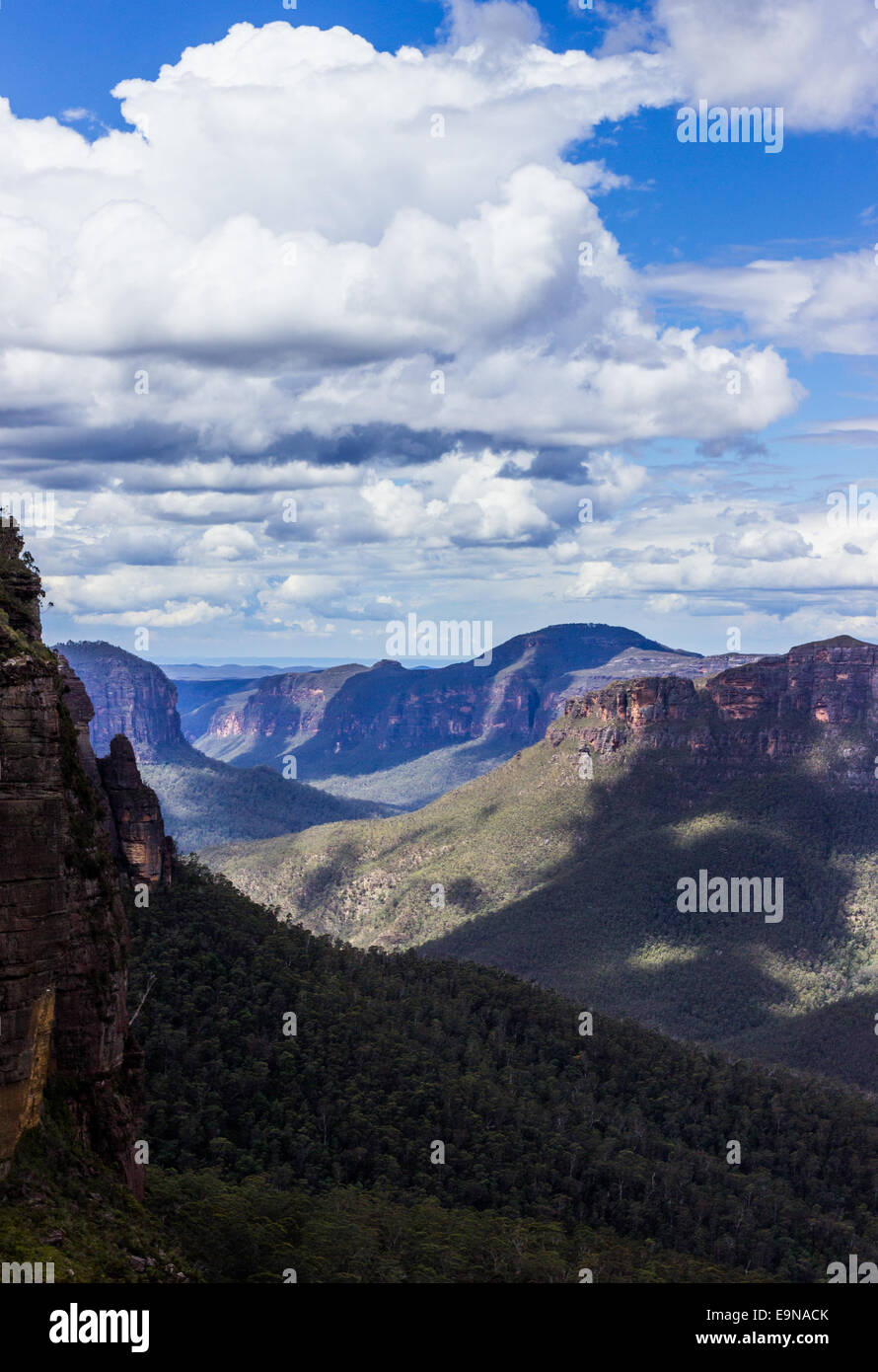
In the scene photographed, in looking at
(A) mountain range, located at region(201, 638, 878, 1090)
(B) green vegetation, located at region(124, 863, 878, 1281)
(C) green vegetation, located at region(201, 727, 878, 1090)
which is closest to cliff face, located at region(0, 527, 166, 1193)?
(B) green vegetation, located at region(124, 863, 878, 1281)

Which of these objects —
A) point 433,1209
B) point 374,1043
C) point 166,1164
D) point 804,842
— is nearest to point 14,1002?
point 166,1164

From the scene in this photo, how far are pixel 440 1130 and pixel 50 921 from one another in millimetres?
41370

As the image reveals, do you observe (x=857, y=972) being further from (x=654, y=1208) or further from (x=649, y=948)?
(x=654, y=1208)

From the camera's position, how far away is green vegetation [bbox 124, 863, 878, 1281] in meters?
48.3

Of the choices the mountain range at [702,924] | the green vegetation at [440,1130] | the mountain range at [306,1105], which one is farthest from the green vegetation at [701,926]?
the mountain range at [306,1105]

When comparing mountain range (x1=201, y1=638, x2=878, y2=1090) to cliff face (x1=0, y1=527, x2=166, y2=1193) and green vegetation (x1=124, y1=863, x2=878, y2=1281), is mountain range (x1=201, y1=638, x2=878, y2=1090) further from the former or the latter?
cliff face (x1=0, y1=527, x2=166, y2=1193)

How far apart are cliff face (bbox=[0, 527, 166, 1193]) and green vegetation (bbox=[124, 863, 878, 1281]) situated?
8688 millimetres

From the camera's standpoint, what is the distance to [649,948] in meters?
165

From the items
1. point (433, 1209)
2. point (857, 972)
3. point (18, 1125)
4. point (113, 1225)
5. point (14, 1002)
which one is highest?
point (14, 1002)

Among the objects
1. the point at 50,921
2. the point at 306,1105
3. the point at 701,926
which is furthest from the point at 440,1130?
the point at 701,926

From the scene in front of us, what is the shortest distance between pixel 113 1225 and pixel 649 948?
140577mm

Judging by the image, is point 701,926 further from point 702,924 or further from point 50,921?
point 50,921

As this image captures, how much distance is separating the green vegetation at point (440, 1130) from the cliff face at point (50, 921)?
8688 mm

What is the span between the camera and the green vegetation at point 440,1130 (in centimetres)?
4831
